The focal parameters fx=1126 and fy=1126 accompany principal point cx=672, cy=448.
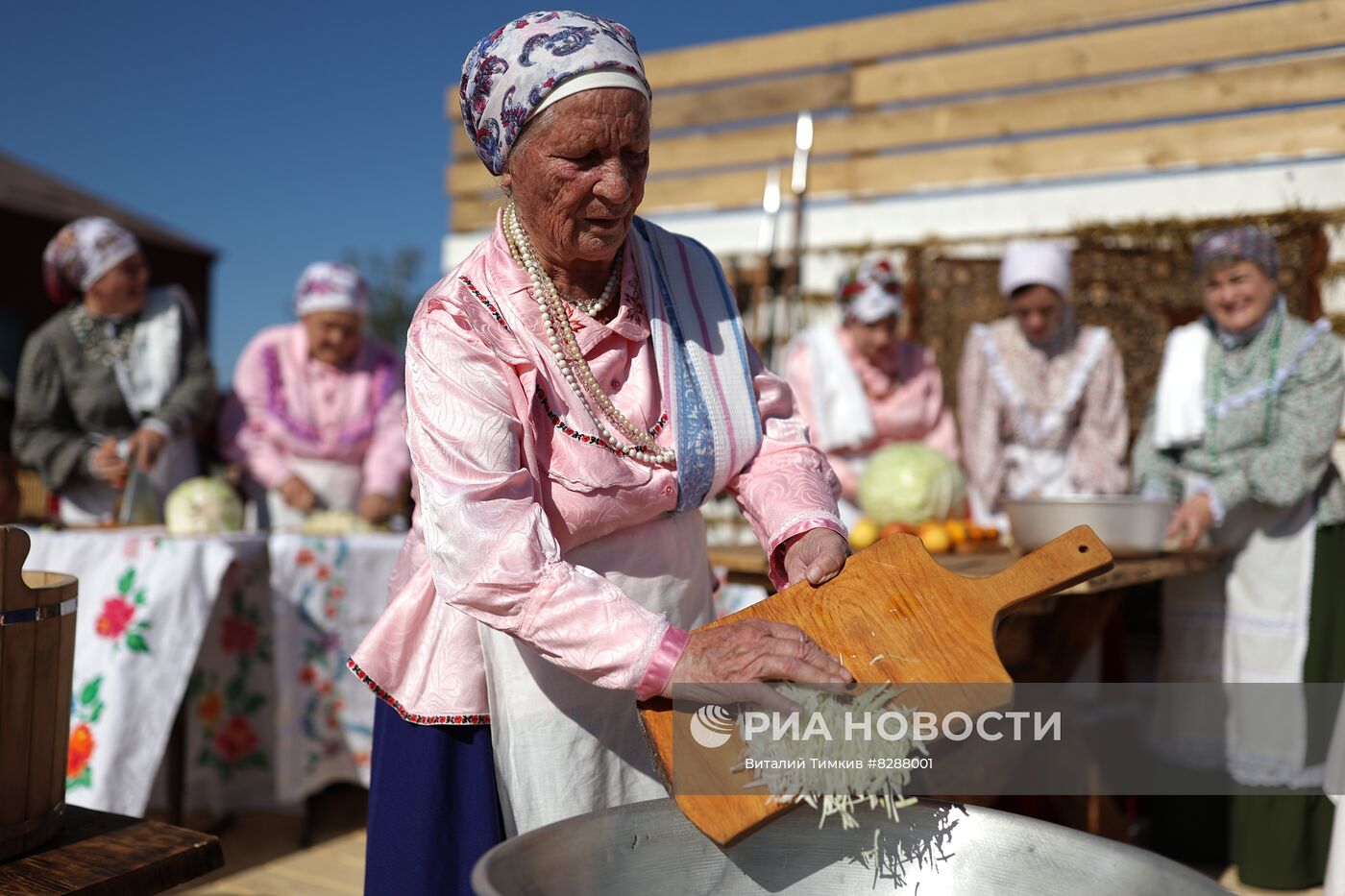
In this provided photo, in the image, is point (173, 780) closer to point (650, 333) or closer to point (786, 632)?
point (650, 333)

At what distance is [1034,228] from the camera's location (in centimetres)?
569

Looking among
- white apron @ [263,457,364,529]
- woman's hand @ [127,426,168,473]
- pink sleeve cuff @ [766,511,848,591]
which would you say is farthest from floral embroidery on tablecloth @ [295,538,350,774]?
pink sleeve cuff @ [766,511,848,591]

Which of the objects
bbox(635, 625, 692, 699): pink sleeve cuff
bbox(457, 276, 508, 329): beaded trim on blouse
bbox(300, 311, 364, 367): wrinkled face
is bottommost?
bbox(635, 625, 692, 699): pink sleeve cuff

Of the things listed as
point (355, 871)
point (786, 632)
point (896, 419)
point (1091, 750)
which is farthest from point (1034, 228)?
point (786, 632)

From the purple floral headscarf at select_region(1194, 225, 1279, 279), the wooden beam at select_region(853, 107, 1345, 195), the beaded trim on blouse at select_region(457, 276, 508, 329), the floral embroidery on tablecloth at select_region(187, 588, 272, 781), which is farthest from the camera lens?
the wooden beam at select_region(853, 107, 1345, 195)

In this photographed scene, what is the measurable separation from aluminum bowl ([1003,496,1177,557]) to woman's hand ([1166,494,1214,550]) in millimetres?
337

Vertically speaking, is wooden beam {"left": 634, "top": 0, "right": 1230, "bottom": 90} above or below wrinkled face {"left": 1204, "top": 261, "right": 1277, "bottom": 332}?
above

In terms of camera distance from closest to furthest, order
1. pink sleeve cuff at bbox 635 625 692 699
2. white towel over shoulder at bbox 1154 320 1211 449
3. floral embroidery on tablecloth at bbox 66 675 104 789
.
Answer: pink sleeve cuff at bbox 635 625 692 699
floral embroidery on tablecloth at bbox 66 675 104 789
white towel over shoulder at bbox 1154 320 1211 449

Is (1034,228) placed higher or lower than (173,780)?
higher

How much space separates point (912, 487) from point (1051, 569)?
2.60m

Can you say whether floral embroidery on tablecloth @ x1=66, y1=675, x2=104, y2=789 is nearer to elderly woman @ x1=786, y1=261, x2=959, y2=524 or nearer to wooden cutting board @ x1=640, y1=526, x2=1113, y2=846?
elderly woman @ x1=786, y1=261, x2=959, y2=524

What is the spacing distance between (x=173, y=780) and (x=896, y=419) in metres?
3.19

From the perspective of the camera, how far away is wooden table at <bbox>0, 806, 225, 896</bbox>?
166cm

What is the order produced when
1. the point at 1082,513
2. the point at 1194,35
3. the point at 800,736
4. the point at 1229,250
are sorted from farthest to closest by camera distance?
1. the point at 1194,35
2. the point at 1229,250
3. the point at 1082,513
4. the point at 800,736
